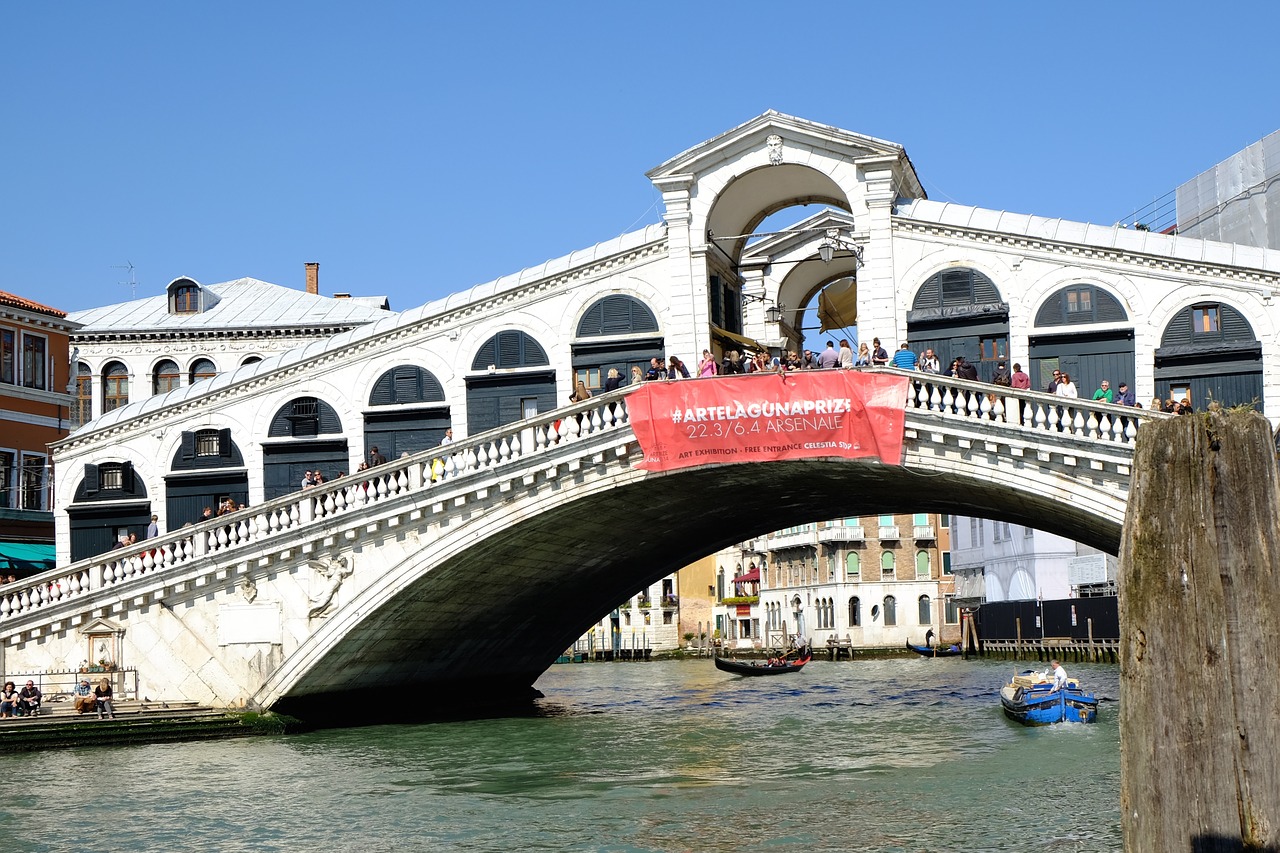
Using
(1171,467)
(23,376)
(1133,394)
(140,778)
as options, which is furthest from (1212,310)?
(23,376)

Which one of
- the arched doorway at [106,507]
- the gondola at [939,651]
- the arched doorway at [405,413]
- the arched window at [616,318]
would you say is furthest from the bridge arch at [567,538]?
the gondola at [939,651]

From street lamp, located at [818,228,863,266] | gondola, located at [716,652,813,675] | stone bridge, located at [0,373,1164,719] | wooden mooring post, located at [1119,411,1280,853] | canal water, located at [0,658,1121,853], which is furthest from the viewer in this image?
gondola, located at [716,652,813,675]

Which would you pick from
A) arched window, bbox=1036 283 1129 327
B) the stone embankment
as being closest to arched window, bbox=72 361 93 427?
the stone embankment

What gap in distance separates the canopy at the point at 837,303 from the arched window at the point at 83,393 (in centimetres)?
1947

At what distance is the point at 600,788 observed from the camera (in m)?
19.2

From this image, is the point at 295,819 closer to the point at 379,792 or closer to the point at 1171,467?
the point at 379,792

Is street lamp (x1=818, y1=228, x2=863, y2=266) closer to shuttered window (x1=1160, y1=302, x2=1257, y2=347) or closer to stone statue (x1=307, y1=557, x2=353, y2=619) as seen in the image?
shuttered window (x1=1160, y1=302, x2=1257, y2=347)

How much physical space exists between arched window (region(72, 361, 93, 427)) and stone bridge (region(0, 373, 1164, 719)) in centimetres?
1343

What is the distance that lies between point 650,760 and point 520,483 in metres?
5.14

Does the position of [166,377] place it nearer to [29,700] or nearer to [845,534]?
[29,700]

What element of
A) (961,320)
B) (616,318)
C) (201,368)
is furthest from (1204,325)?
(201,368)

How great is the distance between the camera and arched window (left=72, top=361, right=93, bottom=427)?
40625mm

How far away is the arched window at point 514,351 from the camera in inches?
1142

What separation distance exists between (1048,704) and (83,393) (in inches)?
1066
